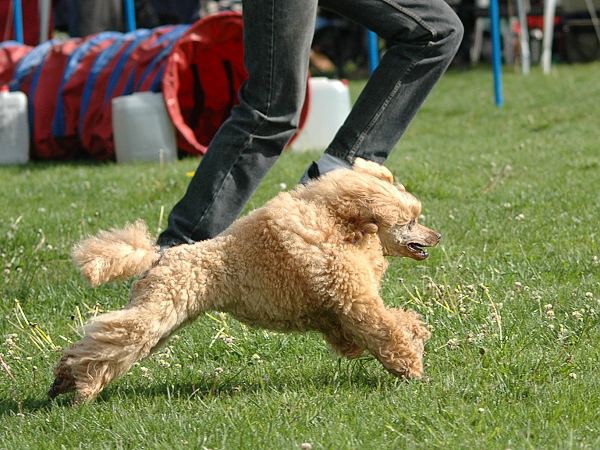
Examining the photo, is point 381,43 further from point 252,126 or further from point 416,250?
point 416,250

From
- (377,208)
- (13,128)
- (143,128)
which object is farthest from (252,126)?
(13,128)

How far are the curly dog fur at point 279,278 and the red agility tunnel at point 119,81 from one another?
A: 474cm

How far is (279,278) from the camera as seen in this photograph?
311 centimetres

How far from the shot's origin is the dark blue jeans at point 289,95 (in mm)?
3486

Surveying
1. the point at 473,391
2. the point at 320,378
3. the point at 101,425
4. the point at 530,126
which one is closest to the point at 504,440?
the point at 473,391

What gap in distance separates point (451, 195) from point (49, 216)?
2.21 metres

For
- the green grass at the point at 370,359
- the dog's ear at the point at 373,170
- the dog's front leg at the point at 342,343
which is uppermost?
the dog's ear at the point at 373,170

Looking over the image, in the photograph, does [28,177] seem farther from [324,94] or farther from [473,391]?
[473,391]

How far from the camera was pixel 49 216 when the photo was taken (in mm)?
5852

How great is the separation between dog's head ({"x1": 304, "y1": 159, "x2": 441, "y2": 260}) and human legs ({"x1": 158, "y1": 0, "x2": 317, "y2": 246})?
0.42m

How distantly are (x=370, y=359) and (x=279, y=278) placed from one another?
0.57 meters

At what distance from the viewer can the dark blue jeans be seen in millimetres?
3486

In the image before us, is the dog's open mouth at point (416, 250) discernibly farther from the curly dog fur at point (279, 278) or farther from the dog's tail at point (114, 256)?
the dog's tail at point (114, 256)

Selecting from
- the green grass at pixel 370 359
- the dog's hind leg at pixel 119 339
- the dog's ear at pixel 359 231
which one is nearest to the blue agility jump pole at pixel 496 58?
the green grass at pixel 370 359
